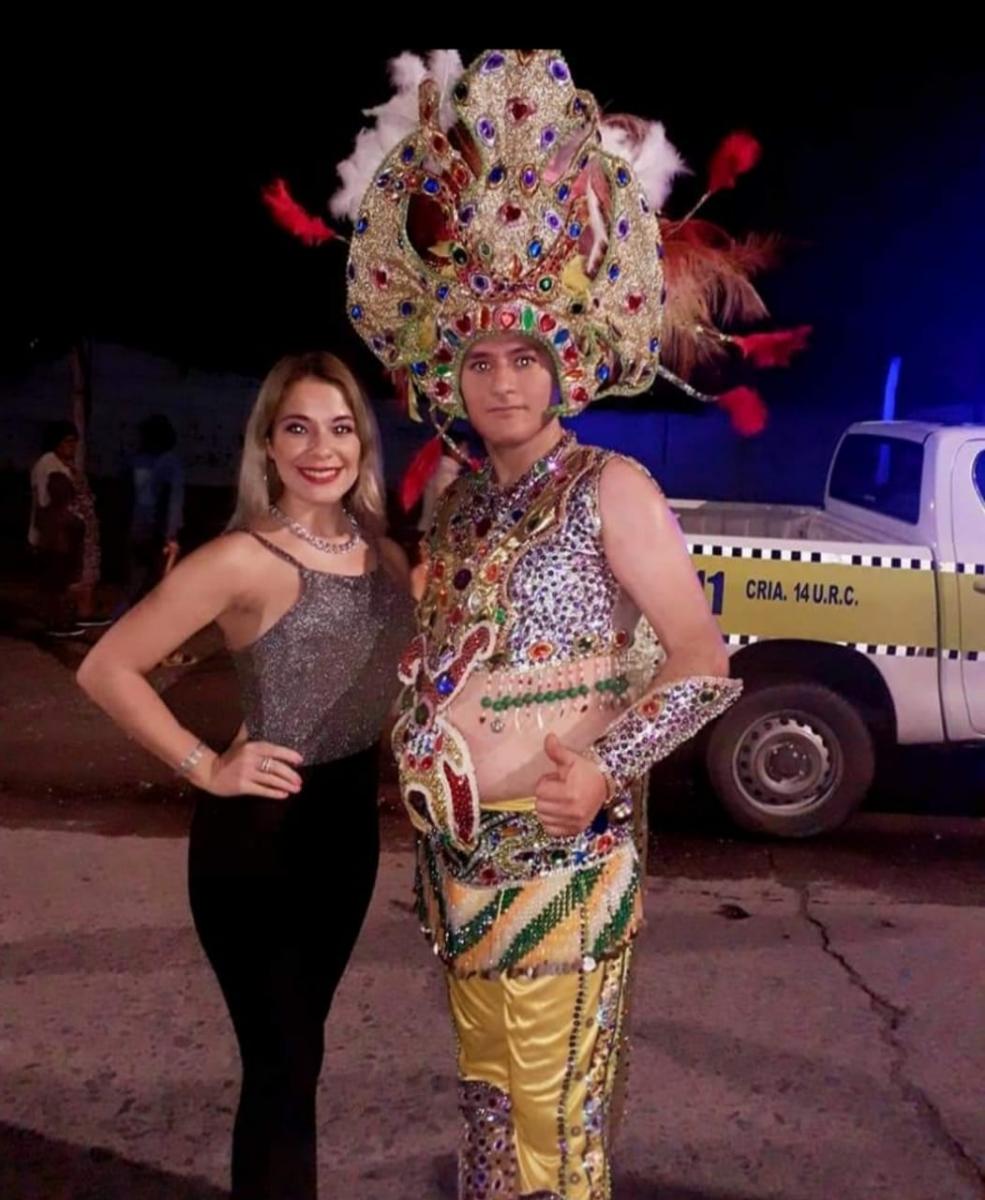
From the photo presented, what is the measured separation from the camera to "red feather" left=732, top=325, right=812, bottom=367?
440 centimetres

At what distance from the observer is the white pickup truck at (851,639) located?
591cm

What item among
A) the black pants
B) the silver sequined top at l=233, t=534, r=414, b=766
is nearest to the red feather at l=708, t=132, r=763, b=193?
the silver sequined top at l=233, t=534, r=414, b=766

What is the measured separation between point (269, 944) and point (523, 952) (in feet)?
1.82

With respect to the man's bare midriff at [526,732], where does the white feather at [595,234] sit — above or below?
above

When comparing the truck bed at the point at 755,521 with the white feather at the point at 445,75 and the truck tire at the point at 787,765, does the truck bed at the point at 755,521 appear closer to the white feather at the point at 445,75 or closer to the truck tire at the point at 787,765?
the truck tire at the point at 787,765

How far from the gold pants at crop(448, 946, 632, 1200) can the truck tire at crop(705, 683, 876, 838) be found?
3861 millimetres

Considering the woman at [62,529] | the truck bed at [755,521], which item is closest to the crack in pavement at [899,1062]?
the truck bed at [755,521]

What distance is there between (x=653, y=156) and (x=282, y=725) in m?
1.87

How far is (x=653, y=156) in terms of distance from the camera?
11.2 feet

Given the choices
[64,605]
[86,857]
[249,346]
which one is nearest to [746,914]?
[86,857]

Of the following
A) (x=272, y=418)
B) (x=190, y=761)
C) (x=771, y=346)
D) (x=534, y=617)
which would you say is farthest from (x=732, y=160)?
(x=190, y=761)

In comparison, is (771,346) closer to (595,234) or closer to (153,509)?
(595,234)

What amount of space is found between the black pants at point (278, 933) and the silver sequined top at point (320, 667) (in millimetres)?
86

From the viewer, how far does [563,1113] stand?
7.90 ft
